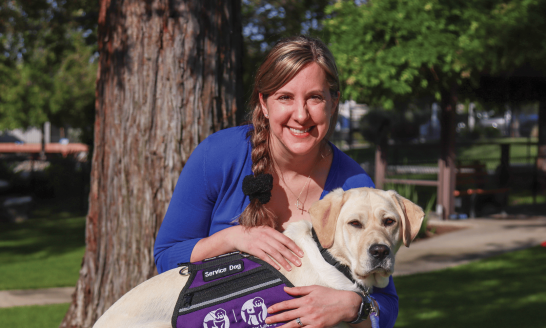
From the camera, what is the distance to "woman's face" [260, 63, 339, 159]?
2799 mm

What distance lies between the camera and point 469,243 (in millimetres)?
9633

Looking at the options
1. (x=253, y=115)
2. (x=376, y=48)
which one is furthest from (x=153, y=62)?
(x=376, y=48)

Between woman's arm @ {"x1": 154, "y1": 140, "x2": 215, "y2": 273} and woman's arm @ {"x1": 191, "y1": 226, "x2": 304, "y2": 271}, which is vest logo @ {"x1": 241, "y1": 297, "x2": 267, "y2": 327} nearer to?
woman's arm @ {"x1": 191, "y1": 226, "x2": 304, "y2": 271}

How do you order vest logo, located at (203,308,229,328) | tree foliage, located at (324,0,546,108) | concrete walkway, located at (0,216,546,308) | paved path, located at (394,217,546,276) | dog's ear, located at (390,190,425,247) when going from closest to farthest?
vest logo, located at (203,308,229,328) → dog's ear, located at (390,190,425,247) → concrete walkway, located at (0,216,546,308) → paved path, located at (394,217,546,276) → tree foliage, located at (324,0,546,108)

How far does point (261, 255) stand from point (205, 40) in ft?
6.72

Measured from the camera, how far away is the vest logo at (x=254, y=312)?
253cm

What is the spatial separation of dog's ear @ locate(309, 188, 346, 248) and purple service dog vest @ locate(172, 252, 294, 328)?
35 centimetres

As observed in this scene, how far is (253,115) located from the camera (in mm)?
3178

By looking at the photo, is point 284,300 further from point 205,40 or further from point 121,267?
point 205,40

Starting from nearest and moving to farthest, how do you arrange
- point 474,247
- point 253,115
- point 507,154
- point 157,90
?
point 253,115
point 157,90
point 474,247
point 507,154

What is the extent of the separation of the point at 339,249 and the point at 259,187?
0.57 metres

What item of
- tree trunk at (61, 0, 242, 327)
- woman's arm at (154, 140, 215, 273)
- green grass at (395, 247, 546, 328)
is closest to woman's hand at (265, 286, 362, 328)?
woman's arm at (154, 140, 215, 273)

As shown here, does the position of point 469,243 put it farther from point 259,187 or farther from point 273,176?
point 259,187

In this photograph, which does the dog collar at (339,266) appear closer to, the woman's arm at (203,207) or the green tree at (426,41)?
the woman's arm at (203,207)
